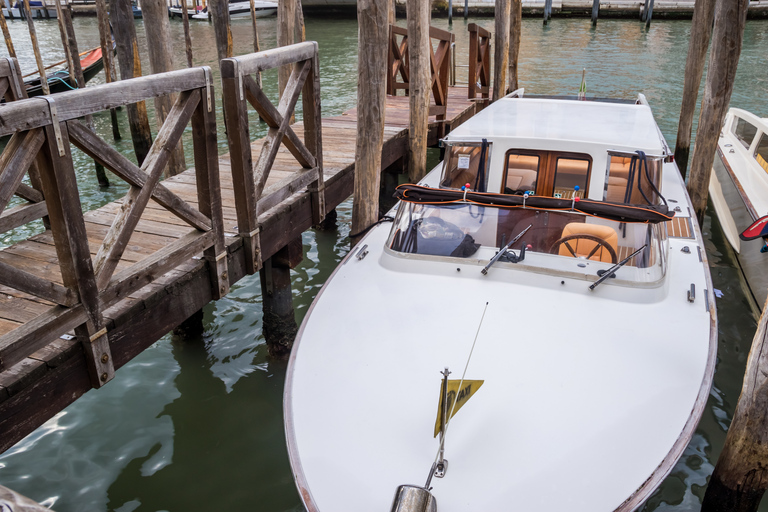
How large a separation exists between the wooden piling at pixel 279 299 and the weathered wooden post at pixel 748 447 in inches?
142

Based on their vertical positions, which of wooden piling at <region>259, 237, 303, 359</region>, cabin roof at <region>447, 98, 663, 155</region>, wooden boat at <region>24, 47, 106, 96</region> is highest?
cabin roof at <region>447, 98, 663, 155</region>

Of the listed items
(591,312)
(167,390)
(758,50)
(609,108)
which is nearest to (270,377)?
(167,390)

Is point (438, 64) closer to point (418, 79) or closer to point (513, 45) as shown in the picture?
point (418, 79)

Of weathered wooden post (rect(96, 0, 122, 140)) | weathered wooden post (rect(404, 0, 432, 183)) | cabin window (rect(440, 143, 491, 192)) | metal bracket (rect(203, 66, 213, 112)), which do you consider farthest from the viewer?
weathered wooden post (rect(96, 0, 122, 140))

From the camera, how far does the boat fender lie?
8.64 ft

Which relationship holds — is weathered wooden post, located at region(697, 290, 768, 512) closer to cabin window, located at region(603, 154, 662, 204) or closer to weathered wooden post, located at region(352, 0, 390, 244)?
cabin window, located at region(603, 154, 662, 204)

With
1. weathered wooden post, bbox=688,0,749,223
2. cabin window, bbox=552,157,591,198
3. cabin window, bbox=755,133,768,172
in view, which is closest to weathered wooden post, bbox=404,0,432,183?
cabin window, bbox=552,157,591,198

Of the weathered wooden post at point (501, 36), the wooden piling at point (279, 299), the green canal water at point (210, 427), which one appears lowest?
the green canal water at point (210, 427)

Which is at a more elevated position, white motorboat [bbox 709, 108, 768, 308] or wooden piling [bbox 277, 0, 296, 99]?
wooden piling [bbox 277, 0, 296, 99]

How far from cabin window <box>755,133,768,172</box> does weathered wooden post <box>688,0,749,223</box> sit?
1291mm

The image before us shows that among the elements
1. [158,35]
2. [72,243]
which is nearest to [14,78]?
[72,243]

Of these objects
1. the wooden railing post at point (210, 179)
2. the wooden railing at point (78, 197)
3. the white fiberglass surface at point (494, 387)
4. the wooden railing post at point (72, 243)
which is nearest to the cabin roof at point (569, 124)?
the white fiberglass surface at point (494, 387)

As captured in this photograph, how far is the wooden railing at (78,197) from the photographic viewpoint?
2.74 meters

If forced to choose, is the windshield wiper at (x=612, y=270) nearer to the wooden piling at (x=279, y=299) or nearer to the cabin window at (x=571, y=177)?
the cabin window at (x=571, y=177)
